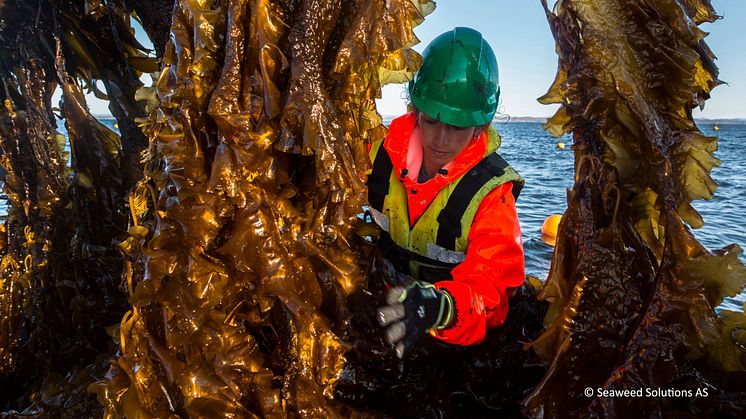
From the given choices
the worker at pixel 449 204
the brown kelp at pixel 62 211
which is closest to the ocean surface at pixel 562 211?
the worker at pixel 449 204

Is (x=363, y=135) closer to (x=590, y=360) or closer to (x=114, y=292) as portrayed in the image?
(x=590, y=360)

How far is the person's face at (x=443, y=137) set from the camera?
2.00 m

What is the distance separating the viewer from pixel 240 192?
1.23m

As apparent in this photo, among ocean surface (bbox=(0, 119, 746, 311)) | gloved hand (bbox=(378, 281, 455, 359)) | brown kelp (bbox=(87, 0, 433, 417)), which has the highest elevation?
brown kelp (bbox=(87, 0, 433, 417))

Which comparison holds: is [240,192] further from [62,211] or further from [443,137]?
[62,211]

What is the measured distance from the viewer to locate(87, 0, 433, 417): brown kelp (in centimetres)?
121

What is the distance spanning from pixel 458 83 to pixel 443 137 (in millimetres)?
278

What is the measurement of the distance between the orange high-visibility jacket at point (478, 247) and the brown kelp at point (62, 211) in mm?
1475

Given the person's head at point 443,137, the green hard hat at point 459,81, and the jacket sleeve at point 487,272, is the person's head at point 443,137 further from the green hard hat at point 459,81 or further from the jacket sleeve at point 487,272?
the jacket sleeve at point 487,272

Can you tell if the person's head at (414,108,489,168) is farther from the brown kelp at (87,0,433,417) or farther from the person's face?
the brown kelp at (87,0,433,417)

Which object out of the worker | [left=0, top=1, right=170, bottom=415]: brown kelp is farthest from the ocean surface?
[left=0, top=1, right=170, bottom=415]: brown kelp

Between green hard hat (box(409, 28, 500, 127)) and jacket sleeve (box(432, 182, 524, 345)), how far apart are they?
450 mm
